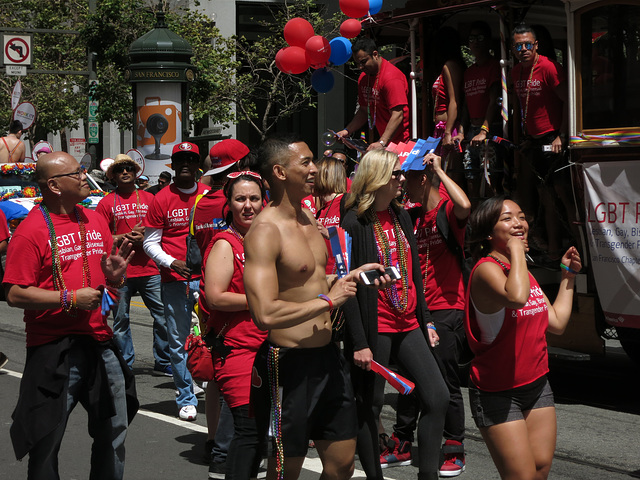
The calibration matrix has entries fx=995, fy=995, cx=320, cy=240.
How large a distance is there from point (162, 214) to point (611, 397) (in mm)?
4151

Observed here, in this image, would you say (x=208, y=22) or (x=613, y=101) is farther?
(x=208, y=22)

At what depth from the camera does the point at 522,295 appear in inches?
178

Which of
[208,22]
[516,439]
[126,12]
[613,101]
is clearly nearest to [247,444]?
[516,439]

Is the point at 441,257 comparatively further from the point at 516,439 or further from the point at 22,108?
the point at 22,108

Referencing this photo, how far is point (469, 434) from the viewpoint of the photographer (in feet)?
24.0

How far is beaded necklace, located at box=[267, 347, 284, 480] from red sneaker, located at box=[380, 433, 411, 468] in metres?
2.11

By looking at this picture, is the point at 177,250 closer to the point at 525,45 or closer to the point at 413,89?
the point at 413,89

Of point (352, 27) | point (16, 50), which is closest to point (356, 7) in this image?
point (352, 27)

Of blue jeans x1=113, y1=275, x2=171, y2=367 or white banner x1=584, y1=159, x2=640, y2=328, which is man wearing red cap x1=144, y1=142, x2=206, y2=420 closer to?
blue jeans x1=113, y1=275, x2=171, y2=367

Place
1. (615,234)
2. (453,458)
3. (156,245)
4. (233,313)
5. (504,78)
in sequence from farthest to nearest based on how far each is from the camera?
(504,78), (156,245), (615,234), (453,458), (233,313)

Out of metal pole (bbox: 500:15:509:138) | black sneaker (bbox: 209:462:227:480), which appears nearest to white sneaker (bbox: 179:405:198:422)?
black sneaker (bbox: 209:462:227:480)

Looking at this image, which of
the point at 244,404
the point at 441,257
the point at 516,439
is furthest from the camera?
the point at 441,257

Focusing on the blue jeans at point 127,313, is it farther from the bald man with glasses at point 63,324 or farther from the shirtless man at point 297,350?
the shirtless man at point 297,350

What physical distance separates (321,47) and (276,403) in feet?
19.0
